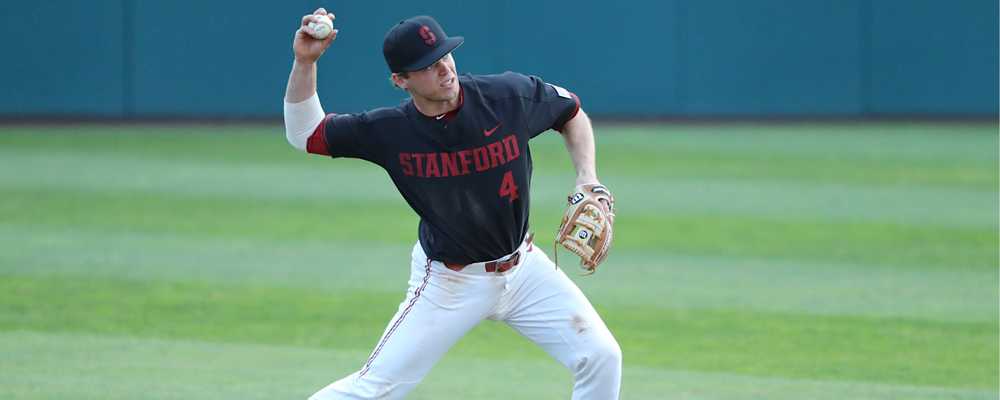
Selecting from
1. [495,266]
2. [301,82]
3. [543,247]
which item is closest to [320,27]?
[301,82]

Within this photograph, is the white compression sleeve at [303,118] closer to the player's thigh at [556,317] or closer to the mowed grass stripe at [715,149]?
the player's thigh at [556,317]

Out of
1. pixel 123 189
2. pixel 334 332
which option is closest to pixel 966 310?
pixel 334 332

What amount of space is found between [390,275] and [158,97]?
11.2 metres

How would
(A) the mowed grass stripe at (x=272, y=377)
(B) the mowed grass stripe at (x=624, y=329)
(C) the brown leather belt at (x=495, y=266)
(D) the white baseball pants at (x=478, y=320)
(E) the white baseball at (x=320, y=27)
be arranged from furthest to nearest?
(B) the mowed grass stripe at (x=624, y=329), (A) the mowed grass stripe at (x=272, y=377), (C) the brown leather belt at (x=495, y=266), (D) the white baseball pants at (x=478, y=320), (E) the white baseball at (x=320, y=27)

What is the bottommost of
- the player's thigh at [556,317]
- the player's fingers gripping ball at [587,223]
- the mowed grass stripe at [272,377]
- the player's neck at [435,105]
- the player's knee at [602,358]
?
the mowed grass stripe at [272,377]

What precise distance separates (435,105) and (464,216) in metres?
0.42

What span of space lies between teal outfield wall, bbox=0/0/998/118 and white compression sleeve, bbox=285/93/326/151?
48.9 ft

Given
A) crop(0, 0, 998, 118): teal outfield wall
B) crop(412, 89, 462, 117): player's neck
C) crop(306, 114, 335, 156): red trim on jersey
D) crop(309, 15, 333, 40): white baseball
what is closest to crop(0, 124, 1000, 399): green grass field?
crop(306, 114, 335, 156): red trim on jersey

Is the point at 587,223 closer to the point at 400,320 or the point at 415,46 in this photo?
the point at 400,320

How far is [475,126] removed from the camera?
17.3 feet

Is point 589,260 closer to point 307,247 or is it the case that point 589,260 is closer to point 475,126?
point 475,126

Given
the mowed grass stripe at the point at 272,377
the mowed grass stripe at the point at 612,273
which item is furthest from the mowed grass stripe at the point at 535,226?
the mowed grass stripe at the point at 272,377

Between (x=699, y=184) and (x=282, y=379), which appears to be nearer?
(x=282, y=379)

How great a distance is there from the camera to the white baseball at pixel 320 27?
16.3 ft
